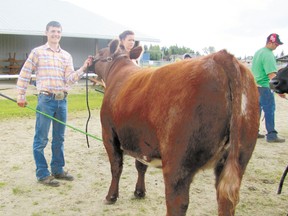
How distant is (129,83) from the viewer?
374cm

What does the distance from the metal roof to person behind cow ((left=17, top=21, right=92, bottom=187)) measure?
16218 millimetres

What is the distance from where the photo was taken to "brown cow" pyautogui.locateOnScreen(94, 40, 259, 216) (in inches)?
103

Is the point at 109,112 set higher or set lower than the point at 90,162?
higher

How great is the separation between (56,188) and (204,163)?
2.67 m

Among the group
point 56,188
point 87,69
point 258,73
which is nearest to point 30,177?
point 56,188

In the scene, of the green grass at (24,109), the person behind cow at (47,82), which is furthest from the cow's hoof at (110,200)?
the green grass at (24,109)

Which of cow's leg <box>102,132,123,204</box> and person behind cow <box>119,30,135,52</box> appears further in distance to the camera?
person behind cow <box>119,30,135,52</box>

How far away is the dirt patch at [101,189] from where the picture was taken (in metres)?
4.09

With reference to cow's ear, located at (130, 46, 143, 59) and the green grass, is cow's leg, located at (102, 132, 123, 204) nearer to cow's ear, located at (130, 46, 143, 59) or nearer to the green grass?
cow's ear, located at (130, 46, 143, 59)

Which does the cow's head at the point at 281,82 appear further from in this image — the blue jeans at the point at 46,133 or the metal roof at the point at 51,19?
the metal roof at the point at 51,19

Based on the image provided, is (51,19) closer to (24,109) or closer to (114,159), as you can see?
(24,109)

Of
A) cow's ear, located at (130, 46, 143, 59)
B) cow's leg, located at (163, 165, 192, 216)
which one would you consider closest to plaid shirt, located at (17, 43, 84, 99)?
cow's ear, located at (130, 46, 143, 59)

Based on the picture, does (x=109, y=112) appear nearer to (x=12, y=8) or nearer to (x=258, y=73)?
(x=258, y=73)

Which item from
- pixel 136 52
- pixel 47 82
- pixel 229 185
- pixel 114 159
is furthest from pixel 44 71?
pixel 229 185
